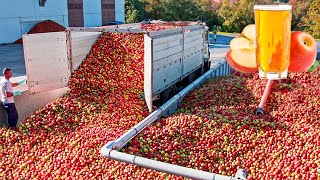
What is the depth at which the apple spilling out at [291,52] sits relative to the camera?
3.94 metres

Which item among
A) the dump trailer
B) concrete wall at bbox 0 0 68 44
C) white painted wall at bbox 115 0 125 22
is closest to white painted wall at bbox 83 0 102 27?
white painted wall at bbox 115 0 125 22

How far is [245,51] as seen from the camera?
168 inches

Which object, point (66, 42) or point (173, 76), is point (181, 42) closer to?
point (173, 76)

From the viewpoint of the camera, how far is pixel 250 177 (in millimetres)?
5773

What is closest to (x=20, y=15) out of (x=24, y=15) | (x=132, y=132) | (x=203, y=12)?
(x=24, y=15)

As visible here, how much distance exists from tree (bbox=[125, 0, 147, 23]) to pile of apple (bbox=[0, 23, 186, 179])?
36220 mm

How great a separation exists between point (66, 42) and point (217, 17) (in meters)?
41.9

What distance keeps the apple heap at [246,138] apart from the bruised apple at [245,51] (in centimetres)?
224

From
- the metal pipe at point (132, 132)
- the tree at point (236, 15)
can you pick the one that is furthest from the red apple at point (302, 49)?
the tree at point (236, 15)

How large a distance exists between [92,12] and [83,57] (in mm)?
26152

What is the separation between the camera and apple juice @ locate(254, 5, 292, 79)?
3705 millimetres

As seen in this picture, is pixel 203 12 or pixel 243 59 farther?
pixel 203 12

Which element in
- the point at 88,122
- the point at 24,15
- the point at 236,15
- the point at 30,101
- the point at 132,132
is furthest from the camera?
the point at 236,15

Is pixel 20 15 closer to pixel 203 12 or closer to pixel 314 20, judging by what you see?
pixel 203 12
